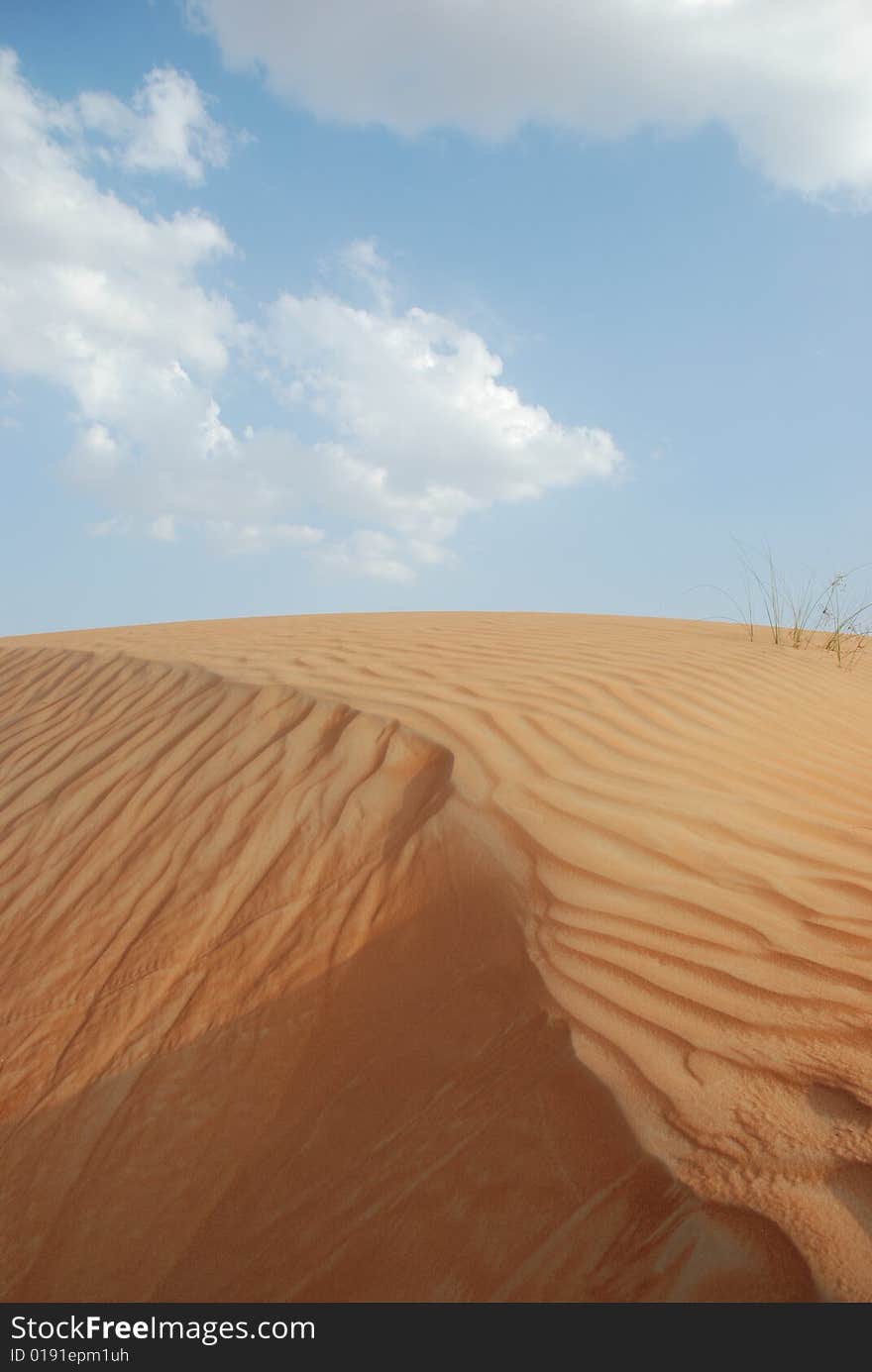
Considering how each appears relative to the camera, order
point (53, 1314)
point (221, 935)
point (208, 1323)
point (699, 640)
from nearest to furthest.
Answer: point (208, 1323)
point (53, 1314)
point (221, 935)
point (699, 640)

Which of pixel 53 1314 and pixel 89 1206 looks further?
pixel 89 1206

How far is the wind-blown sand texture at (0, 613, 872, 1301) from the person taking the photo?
1.70m

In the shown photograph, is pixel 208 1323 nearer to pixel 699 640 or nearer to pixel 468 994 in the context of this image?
pixel 468 994

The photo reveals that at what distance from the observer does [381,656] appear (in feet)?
18.1

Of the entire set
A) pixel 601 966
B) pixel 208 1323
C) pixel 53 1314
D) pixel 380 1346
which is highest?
pixel 601 966

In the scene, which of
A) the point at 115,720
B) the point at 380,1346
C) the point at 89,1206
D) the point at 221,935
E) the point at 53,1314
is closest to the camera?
the point at 380,1346

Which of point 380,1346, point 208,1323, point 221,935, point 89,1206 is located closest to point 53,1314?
point 89,1206

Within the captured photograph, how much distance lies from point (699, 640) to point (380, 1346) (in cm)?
580

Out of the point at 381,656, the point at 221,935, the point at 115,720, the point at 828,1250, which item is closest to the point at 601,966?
the point at 828,1250

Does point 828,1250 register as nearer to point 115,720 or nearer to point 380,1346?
point 380,1346

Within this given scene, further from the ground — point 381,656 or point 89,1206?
point 381,656

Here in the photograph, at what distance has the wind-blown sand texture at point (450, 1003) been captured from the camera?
170 cm

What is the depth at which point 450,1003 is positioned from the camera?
2344 millimetres

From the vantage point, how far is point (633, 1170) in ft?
5.59
